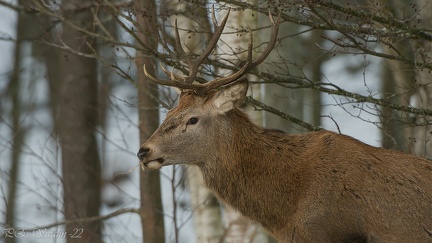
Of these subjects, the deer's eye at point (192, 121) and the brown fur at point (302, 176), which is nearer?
the brown fur at point (302, 176)

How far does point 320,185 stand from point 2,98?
1553 cm

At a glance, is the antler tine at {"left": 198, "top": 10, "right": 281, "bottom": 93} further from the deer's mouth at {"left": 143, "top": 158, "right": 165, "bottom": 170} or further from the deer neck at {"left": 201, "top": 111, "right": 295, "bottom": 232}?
the deer's mouth at {"left": 143, "top": 158, "right": 165, "bottom": 170}

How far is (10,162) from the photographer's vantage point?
2109cm

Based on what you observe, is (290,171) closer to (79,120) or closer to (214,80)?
(214,80)

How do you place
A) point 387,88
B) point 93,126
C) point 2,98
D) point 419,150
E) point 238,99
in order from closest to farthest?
1. point 238,99
2. point 419,150
3. point 93,126
4. point 387,88
5. point 2,98

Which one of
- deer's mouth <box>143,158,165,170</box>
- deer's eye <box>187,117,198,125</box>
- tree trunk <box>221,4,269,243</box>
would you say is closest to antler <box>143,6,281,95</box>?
deer's eye <box>187,117,198,125</box>

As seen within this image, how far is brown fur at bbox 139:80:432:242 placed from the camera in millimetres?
8562

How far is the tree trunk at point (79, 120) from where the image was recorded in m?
14.6

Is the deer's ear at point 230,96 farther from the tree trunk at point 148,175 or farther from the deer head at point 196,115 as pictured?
the tree trunk at point 148,175

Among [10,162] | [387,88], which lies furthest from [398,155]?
[10,162]

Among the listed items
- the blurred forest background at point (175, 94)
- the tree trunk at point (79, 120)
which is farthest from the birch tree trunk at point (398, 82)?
the tree trunk at point (79, 120)

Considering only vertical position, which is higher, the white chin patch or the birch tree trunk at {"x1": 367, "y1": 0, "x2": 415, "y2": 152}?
the birch tree trunk at {"x1": 367, "y1": 0, "x2": 415, "y2": 152}

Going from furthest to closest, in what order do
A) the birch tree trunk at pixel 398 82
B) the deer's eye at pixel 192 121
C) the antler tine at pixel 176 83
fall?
the birch tree trunk at pixel 398 82
the deer's eye at pixel 192 121
the antler tine at pixel 176 83

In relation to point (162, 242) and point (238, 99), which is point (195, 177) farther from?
point (238, 99)
